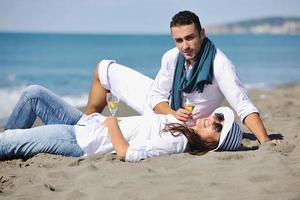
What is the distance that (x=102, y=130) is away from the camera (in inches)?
212

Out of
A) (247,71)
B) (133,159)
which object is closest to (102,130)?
(133,159)

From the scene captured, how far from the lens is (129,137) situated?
535 cm

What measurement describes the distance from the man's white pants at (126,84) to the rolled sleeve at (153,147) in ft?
4.34

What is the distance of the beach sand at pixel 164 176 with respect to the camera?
4137 mm

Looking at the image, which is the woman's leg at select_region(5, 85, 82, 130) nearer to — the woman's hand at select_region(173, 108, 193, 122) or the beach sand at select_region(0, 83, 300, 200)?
the beach sand at select_region(0, 83, 300, 200)

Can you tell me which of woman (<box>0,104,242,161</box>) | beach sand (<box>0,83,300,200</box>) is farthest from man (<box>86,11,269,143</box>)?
beach sand (<box>0,83,300,200</box>)

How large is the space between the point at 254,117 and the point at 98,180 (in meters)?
1.76

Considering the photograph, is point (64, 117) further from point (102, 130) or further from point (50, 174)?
point (50, 174)


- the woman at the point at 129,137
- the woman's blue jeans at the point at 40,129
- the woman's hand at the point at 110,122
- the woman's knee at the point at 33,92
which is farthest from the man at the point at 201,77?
the woman's knee at the point at 33,92

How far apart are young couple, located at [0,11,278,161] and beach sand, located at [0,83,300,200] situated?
0.14m

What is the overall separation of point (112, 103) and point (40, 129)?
0.99m

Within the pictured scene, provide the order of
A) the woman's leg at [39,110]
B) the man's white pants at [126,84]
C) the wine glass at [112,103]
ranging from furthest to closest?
the man's white pants at [126,84] < the wine glass at [112,103] < the woman's leg at [39,110]

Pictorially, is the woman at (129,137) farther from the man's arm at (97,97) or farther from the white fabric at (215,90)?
the man's arm at (97,97)

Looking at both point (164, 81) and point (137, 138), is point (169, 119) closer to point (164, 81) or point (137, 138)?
point (137, 138)
